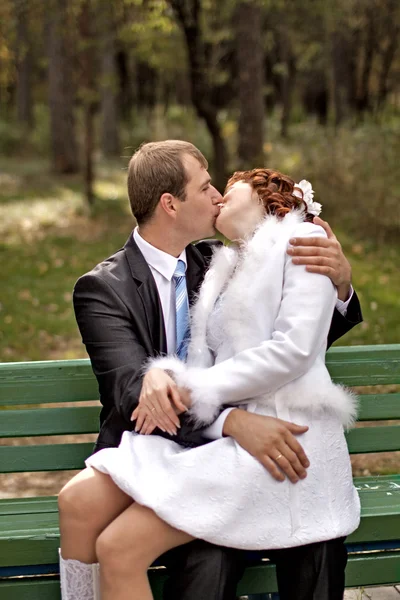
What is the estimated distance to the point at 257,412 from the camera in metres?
3.05

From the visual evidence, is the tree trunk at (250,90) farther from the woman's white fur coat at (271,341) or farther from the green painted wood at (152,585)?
the green painted wood at (152,585)

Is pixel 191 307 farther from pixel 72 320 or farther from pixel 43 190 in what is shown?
pixel 43 190

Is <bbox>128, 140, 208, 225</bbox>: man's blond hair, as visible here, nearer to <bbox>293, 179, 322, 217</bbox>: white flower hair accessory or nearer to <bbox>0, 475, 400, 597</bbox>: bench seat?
<bbox>293, 179, 322, 217</bbox>: white flower hair accessory

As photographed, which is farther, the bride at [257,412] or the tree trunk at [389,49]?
the tree trunk at [389,49]

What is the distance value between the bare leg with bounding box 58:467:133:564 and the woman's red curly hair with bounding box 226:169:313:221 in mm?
1107

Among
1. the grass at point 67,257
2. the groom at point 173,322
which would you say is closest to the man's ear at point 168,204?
the groom at point 173,322

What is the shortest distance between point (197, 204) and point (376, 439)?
1265 mm

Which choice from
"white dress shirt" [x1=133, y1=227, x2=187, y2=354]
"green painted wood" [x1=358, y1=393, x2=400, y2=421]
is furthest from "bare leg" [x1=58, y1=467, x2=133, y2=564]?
"green painted wood" [x1=358, y1=393, x2=400, y2=421]

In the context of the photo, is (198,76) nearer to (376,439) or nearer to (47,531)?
(376,439)

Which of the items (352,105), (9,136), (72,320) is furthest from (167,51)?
(72,320)

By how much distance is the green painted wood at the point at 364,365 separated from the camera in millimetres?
3789

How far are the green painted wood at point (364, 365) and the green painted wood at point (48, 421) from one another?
100 cm

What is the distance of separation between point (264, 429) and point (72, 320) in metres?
6.65

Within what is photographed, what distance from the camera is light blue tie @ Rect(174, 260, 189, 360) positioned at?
3406 millimetres
